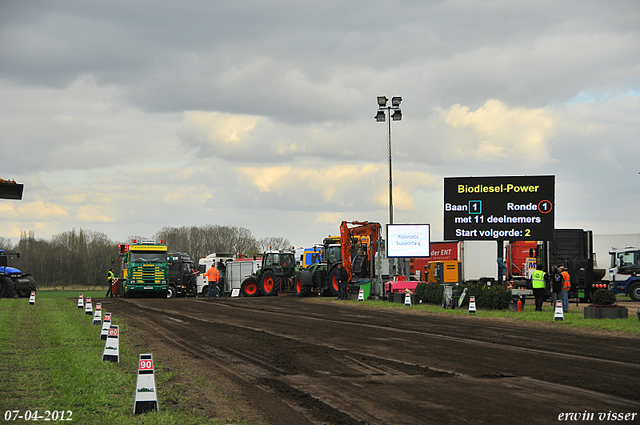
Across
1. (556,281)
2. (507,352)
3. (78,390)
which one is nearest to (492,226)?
(556,281)

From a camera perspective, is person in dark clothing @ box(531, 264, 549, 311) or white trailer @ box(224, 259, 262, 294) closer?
person in dark clothing @ box(531, 264, 549, 311)

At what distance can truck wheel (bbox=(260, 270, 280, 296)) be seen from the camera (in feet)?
126

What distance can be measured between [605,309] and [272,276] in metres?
22.3

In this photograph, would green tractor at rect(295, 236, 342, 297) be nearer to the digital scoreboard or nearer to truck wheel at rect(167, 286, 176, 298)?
the digital scoreboard

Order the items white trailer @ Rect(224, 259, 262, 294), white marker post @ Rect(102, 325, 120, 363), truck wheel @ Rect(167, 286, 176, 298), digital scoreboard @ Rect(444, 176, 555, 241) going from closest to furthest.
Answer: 1. white marker post @ Rect(102, 325, 120, 363)
2. digital scoreboard @ Rect(444, 176, 555, 241)
3. truck wheel @ Rect(167, 286, 176, 298)
4. white trailer @ Rect(224, 259, 262, 294)

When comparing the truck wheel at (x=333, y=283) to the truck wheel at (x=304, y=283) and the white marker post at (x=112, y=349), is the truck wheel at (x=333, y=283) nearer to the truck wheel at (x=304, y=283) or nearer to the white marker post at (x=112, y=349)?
the truck wheel at (x=304, y=283)

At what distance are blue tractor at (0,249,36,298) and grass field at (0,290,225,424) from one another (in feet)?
71.7

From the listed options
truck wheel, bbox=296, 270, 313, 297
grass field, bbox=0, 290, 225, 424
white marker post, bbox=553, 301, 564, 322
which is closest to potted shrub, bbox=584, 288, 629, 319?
white marker post, bbox=553, 301, 564, 322

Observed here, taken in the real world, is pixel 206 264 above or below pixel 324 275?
above

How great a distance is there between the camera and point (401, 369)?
413 inches

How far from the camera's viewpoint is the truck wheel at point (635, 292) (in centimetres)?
3381

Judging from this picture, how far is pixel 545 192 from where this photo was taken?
2762 centimetres

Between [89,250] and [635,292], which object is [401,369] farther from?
[89,250]

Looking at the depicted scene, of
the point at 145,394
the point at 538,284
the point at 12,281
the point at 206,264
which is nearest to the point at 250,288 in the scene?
the point at 206,264
